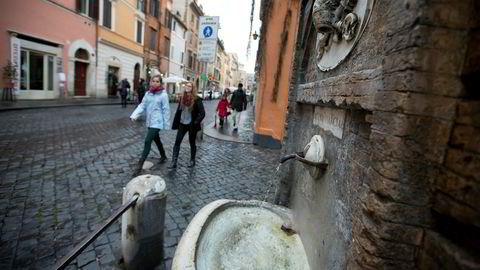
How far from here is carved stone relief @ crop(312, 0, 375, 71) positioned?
1.95m

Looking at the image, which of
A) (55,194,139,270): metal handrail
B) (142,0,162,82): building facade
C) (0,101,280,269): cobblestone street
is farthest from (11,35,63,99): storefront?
(55,194,139,270): metal handrail

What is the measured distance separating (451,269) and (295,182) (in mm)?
2362

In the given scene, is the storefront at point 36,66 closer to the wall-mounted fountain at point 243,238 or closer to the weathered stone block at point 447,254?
the wall-mounted fountain at point 243,238

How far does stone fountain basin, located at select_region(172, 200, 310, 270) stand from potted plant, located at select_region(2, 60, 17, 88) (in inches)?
584

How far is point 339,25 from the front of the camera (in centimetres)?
227

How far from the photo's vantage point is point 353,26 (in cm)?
202

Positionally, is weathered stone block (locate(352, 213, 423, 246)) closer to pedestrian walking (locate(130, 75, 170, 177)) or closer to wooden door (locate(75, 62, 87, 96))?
pedestrian walking (locate(130, 75, 170, 177))

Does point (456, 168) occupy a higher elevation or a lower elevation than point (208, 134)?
higher

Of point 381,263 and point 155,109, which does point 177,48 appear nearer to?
point 155,109

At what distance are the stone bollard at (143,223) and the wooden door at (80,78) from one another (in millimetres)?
19340

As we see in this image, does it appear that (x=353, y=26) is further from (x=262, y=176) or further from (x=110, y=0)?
(x=110, y=0)

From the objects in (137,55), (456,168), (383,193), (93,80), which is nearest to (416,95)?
(456,168)

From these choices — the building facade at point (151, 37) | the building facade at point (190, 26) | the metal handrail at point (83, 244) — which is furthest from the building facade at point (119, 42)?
the metal handrail at point (83, 244)

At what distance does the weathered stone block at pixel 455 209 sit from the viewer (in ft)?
3.53
